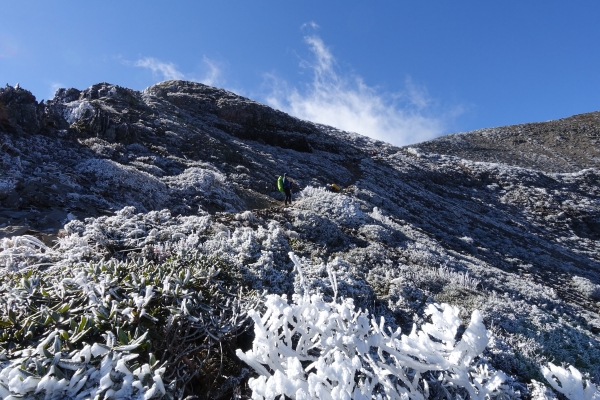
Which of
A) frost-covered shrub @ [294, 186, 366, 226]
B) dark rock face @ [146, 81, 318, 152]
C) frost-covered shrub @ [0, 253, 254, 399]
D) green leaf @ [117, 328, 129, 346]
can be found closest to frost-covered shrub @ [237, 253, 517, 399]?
frost-covered shrub @ [0, 253, 254, 399]

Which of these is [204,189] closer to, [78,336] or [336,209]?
[336,209]

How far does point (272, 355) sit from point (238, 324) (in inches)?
63.6

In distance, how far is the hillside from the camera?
664 cm

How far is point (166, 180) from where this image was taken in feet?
54.3

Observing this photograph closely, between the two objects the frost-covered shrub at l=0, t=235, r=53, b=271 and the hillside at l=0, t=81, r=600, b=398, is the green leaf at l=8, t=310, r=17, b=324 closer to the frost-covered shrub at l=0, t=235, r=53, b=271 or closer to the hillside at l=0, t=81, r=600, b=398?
the hillside at l=0, t=81, r=600, b=398

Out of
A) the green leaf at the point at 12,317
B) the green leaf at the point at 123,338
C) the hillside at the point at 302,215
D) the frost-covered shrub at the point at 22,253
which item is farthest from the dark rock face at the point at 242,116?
the green leaf at the point at 123,338

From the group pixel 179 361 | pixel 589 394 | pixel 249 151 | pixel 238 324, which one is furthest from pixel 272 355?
pixel 249 151

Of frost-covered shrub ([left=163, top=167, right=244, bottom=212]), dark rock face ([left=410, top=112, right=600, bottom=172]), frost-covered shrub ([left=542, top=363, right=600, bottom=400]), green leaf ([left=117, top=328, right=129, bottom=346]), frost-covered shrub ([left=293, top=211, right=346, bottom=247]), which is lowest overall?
green leaf ([left=117, top=328, right=129, bottom=346])

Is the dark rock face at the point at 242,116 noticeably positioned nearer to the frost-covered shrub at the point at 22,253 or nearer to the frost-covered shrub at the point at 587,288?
the frost-covered shrub at the point at 587,288

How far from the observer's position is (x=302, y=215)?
10.4 meters

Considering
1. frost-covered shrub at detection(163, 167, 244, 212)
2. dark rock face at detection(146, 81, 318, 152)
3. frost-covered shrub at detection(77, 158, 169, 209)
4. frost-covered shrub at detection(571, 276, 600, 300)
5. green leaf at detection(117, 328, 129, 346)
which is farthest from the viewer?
dark rock face at detection(146, 81, 318, 152)

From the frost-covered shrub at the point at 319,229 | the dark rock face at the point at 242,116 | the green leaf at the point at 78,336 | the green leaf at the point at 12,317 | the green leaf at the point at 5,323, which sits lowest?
the green leaf at the point at 5,323

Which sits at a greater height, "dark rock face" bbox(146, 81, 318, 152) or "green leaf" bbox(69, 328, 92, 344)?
"dark rock face" bbox(146, 81, 318, 152)

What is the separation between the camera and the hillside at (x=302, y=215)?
21.8ft
